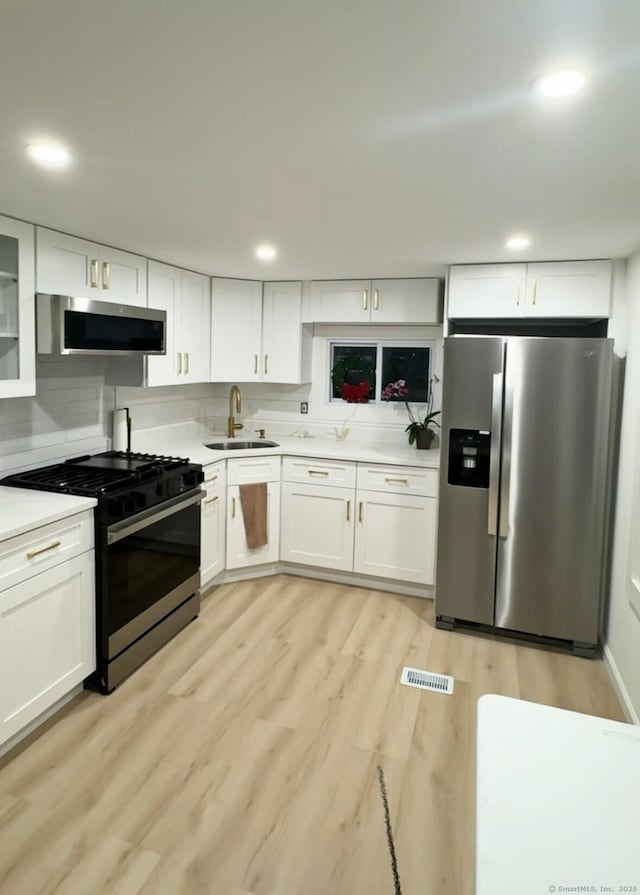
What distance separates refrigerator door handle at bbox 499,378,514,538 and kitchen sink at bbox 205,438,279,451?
1.79 m

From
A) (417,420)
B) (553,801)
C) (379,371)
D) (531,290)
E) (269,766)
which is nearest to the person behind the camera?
(553,801)

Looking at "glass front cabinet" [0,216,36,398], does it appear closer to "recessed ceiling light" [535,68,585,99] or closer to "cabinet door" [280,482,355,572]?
"cabinet door" [280,482,355,572]

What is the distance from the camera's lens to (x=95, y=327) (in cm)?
287

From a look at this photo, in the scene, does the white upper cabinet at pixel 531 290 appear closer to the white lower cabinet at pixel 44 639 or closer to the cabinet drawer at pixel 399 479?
the cabinet drawer at pixel 399 479

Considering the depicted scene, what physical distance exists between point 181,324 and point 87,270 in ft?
2.94

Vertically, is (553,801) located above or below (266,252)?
below

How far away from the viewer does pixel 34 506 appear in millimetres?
2379

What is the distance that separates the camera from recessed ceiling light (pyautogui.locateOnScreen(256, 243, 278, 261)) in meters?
3.05

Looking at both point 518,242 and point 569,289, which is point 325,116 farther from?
point 569,289

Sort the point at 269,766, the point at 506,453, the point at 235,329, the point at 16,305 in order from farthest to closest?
the point at 235,329 < the point at 506,453 < the point at 16,305 < the point at 269,766

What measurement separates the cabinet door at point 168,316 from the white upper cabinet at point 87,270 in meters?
0.11

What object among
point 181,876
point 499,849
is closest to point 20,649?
point 181,876

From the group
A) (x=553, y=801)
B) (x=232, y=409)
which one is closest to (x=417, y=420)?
(x=232, y=409)

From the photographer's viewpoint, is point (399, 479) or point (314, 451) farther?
point (314, 451)
